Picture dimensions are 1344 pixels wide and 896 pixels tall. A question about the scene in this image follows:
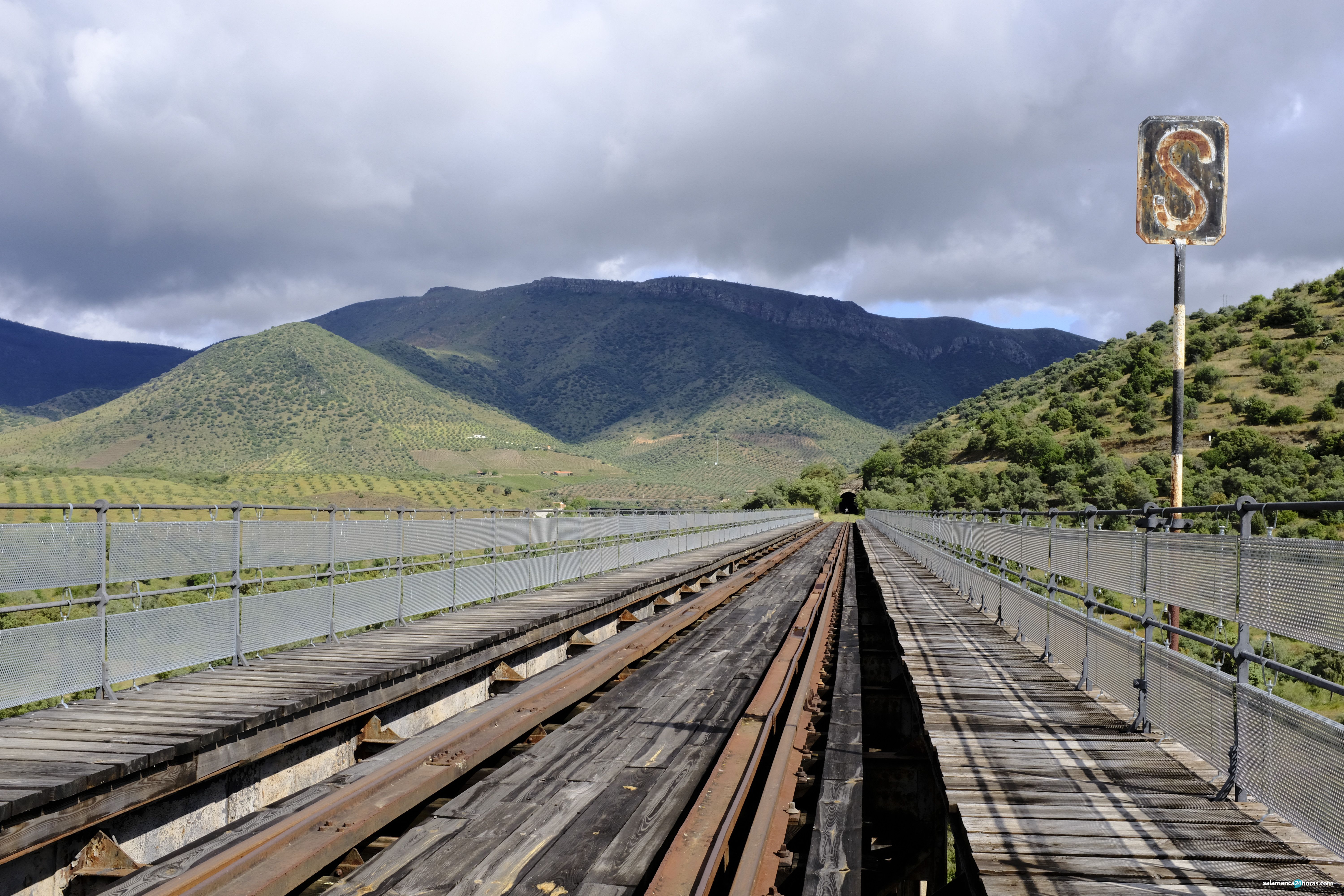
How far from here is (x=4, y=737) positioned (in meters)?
6.11

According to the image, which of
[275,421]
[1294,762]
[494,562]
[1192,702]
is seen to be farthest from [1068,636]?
[275,421]

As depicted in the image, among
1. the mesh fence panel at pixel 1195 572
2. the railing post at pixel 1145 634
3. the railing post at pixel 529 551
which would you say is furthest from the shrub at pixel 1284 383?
the mesh fence panel at pixel 1195 572

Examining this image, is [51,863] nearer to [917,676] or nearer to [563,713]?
[563,713]

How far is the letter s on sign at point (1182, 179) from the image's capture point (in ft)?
61.3

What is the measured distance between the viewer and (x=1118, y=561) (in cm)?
732

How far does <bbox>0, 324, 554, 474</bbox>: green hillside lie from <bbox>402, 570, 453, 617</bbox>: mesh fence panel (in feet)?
270

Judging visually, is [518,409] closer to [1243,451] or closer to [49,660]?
[1243,451]

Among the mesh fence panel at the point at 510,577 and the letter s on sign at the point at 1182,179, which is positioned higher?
the letter s on sign at the point at 1182,179

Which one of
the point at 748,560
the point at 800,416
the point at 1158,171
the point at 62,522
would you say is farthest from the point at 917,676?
the point at 800,416

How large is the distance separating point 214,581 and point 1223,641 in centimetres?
824

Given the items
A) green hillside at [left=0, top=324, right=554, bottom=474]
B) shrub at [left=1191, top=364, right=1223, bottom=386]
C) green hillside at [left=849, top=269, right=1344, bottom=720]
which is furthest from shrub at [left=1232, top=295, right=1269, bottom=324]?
green hillside at [left=0, top=324, right=554, bottom=474]

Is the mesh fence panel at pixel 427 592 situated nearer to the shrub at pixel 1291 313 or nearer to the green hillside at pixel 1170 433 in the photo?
the green hillside at pixel 1170 433

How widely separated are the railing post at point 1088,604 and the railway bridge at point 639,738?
0.08m

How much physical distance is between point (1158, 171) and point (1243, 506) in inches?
668
